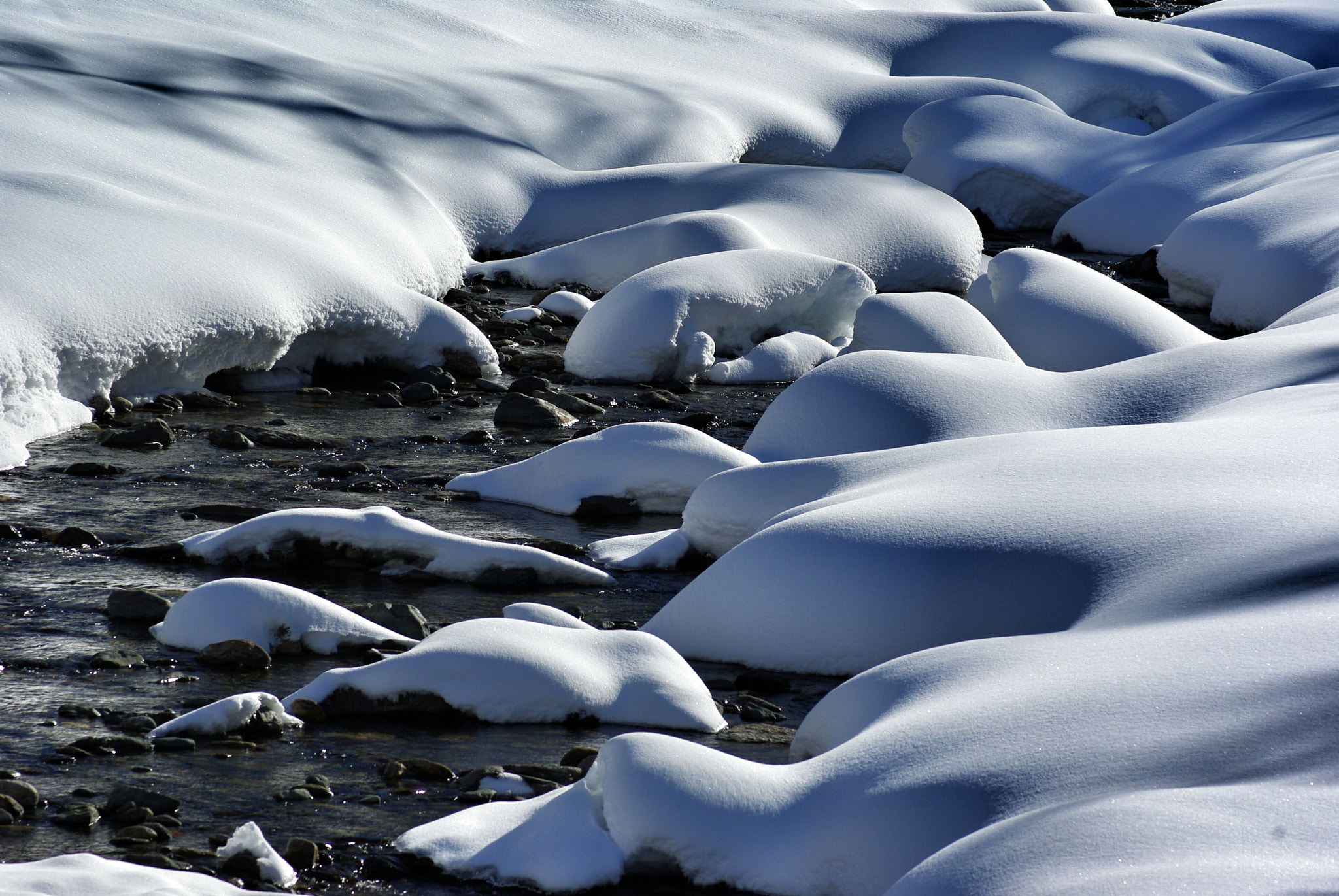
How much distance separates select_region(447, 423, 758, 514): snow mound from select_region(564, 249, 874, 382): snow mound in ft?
7.41

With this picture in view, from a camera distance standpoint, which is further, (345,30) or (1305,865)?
(345,30)

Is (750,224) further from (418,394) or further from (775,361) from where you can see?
(418,394)

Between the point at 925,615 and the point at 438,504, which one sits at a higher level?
the point at 925,615

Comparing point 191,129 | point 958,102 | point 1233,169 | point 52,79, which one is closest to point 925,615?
point 191,129

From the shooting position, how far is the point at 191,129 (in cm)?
943

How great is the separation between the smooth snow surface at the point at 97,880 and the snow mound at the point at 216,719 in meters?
0.83

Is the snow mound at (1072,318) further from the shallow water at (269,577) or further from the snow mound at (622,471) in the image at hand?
the snow mound at (622,471)

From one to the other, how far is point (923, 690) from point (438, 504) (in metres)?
3.18

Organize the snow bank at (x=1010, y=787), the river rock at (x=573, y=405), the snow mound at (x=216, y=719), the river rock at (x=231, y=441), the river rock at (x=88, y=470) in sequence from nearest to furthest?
the snow bank at (x=1010, y=787), the snow mound at (x=216, y=719), the river rock at (x=88, y=470), the river rock at (x=231, y=441), the river rock at (x=573, y=405)

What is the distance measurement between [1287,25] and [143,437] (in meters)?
18.4

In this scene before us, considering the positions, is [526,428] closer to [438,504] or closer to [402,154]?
[438,504]

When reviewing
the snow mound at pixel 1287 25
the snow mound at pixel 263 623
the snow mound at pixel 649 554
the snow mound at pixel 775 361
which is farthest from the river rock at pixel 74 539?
the snow mound at pixel 1287 25

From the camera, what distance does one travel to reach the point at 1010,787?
8.09 feet

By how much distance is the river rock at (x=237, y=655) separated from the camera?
13.0 ft
